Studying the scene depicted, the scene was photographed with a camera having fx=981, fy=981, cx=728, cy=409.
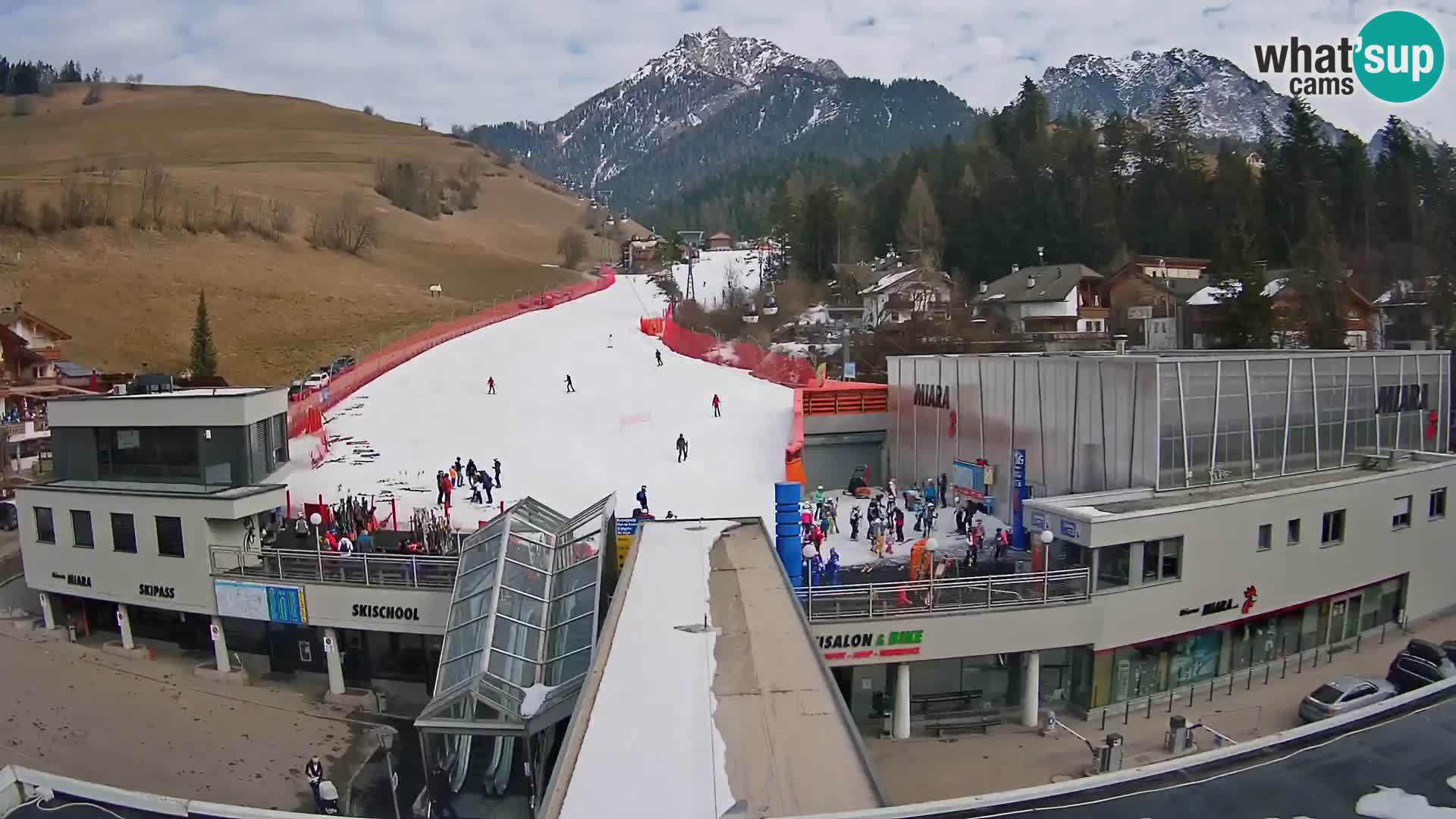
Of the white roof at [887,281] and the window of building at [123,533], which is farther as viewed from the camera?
the white roof at [887,281]

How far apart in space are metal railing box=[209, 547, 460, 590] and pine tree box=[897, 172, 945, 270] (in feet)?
207

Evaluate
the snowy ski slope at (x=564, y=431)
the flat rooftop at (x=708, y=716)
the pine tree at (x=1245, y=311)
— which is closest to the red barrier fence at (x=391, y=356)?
the snowy ski slope at (x=564, y=431)

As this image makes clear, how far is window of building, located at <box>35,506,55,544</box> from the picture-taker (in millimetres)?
23688

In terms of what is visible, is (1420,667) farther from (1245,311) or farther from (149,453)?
(1245,311)

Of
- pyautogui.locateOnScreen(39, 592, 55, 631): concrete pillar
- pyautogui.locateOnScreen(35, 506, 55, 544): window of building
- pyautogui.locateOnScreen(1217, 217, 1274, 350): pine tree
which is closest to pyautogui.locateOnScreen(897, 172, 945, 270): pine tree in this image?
pyautogui.locateOnScreen(1217, 217, 1274, 350): pine tree

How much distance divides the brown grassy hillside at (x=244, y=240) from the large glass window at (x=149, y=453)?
3486 centimetres

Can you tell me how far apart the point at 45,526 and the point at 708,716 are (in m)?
21.2

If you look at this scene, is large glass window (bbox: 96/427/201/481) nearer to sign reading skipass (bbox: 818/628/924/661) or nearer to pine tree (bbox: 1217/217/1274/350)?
sign reading skipass (bbox: 818/628/924/661)

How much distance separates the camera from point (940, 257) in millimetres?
77812

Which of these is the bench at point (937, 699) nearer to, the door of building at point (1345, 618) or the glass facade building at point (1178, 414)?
the glass facade building at point (1178, 414)

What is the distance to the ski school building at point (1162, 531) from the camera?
730 inches

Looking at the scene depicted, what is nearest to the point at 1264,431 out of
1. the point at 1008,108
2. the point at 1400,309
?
the point at 1400,309

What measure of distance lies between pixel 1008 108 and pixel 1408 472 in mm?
72882

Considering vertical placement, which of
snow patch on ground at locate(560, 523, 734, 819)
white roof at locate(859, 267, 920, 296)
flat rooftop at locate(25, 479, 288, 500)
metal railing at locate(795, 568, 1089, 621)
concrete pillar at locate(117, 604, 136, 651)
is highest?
white roof at locate(859, 267, 920, 296)
